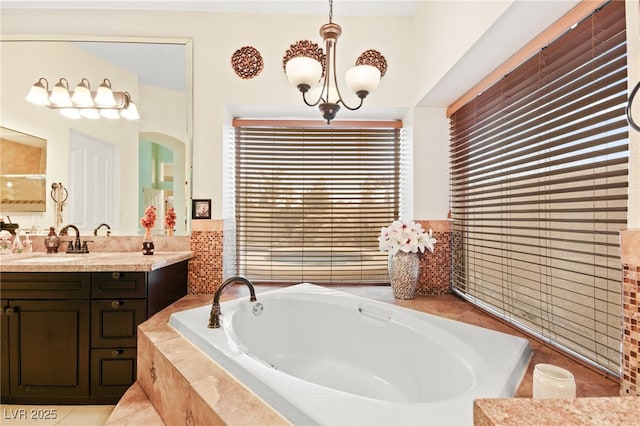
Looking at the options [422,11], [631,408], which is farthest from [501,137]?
[631,408]

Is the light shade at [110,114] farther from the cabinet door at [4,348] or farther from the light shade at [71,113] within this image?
the cabinet door at [4,348]

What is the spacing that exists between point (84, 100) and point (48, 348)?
172 centimetres

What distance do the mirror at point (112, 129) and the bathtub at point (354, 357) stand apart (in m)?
1.03

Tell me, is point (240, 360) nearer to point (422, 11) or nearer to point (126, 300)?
point (126, 300)

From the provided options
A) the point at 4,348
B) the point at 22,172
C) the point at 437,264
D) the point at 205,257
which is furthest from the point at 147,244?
the point at 437,264

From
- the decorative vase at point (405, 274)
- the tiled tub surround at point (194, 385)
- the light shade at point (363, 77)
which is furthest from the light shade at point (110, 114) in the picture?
the decorative vase at point (405, 274)

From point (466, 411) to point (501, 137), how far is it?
1414 mm

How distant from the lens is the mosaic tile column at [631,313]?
839mm

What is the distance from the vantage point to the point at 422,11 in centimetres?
200

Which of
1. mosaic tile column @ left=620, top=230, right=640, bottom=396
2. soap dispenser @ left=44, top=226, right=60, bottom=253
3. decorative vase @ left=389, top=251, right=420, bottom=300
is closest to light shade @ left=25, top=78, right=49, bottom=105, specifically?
soap dispenser @ left=44, top=226, right=60, bottom=253

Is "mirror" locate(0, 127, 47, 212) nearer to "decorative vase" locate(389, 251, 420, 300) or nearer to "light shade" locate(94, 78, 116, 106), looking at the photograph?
"light shade" locate(94, 78, 116, 106)

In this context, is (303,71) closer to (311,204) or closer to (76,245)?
(311,204)

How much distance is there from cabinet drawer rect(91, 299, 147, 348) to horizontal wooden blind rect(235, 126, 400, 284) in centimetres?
88

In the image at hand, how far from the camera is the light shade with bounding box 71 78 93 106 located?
2162mm
